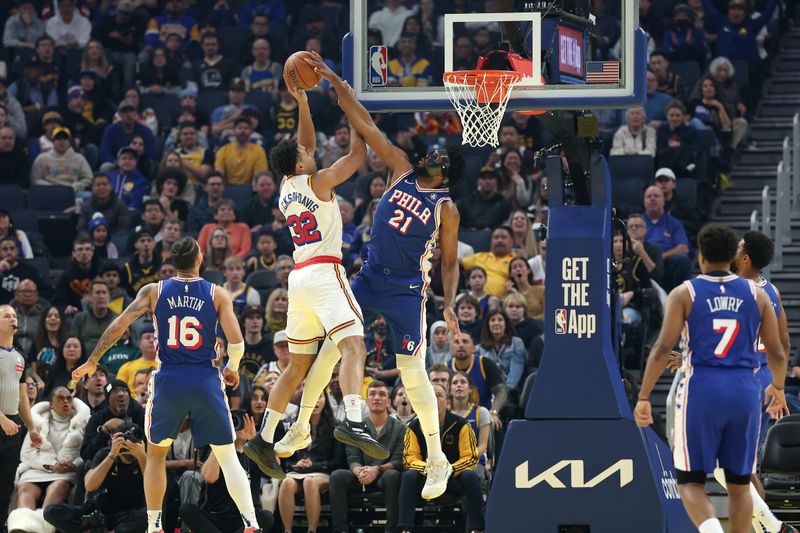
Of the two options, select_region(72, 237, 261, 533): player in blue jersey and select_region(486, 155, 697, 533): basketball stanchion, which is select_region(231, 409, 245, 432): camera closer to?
select_region(72, 237, 261, 533): player in blue jersey

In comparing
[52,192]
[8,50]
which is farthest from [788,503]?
[8,50]

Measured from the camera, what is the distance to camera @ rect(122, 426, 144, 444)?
43.5ft

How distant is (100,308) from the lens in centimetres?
1606

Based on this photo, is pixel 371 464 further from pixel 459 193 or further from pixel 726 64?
pixel 726 64

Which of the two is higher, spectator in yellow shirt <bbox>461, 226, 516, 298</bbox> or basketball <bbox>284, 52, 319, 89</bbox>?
basketball <bbox>284, 52, 319, 89</bbox>

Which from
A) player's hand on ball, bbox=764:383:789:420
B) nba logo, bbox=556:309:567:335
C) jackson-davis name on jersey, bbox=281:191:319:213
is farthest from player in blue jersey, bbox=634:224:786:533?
jackson-davis name on jersey, bbox=281:191:319:213

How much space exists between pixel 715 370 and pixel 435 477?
296 centimetres

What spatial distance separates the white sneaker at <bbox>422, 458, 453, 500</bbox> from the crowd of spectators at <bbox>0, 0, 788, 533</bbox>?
161 centimetres

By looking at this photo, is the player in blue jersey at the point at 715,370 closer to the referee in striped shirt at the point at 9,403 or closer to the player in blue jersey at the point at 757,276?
the player in blue jersey at the point at 757,276

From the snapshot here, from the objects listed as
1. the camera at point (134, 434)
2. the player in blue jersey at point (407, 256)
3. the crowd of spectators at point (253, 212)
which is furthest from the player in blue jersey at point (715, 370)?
the camera at point (134, 434)

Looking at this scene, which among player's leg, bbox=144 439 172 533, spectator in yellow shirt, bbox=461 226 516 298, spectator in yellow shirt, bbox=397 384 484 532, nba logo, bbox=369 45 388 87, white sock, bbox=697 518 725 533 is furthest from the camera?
spectator in yellow shirt, bbox=461 226 516 298

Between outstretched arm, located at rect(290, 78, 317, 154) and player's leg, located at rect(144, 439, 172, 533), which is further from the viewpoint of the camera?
player's leg, located at rect(144, 439, 172, 533)

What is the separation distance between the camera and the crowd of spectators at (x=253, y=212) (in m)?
13.6

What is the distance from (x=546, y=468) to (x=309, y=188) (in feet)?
8.56
